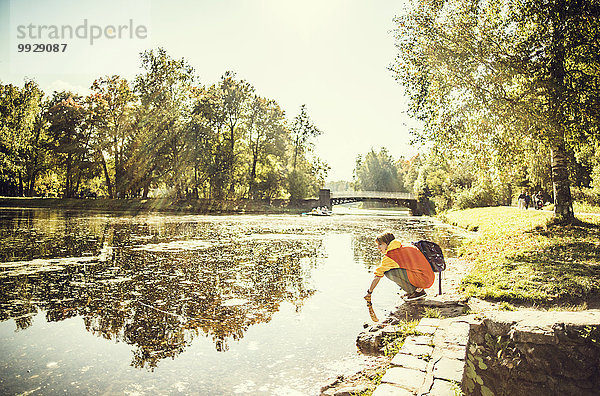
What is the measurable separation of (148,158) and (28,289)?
4422 centimetres

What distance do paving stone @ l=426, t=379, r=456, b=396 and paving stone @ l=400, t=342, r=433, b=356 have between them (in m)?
0.66

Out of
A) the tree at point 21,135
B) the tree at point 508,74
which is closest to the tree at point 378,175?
the tree at point 21,135

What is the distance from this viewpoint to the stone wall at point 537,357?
379cm

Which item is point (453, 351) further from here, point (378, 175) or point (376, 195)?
point (378, 175)

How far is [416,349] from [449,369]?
634mm

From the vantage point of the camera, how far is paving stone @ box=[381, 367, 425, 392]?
336 cm

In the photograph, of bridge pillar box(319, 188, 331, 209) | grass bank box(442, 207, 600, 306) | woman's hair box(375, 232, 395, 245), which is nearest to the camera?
grass bank box(442, 207, 600, 306)

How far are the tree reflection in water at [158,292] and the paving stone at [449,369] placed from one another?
2893 millimetres

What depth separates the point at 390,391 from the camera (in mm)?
3270

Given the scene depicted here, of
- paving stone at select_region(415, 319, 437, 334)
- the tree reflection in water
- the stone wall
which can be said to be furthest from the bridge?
the stone wall

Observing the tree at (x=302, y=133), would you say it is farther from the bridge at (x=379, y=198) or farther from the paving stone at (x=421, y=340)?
the paving stone at (x=421, y=340)

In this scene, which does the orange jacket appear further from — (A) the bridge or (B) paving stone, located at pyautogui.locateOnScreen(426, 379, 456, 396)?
(A) the bridge

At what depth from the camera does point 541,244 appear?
36.9ft

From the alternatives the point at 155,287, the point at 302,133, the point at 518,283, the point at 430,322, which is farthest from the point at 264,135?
the point at 430,322
